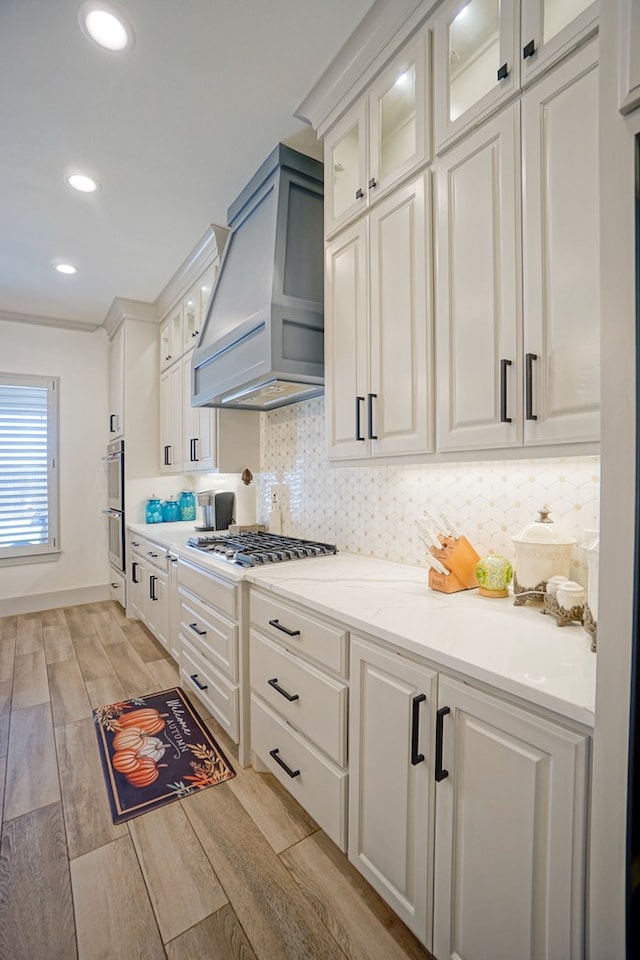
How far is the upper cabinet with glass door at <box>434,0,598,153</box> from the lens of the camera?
107 cm

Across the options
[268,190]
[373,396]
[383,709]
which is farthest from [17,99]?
[383,709]

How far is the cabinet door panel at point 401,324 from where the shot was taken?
57.1 inches

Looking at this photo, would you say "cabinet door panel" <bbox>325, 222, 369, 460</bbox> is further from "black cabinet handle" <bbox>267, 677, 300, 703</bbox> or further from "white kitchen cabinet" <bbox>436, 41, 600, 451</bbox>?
"black cabinet handle" <bbox>267, 677, 300, 703</bbox>

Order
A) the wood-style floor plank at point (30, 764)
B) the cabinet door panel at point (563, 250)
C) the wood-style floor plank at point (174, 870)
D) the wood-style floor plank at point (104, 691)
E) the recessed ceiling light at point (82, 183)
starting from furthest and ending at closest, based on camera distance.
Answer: the wood-style floor plank at point (104, 691)
the recessed ceiling light at point (82, 183)
the wood-style floor plank at point (30, 764)
the wood-style floor plank at point (174, 870)
the cabinet door panel at point (563, 250)

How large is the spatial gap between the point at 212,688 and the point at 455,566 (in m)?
1.45

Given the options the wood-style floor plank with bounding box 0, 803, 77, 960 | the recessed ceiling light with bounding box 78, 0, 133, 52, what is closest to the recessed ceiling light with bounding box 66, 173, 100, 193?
the recessed ceiling light with bounding box 78, 0, 133, 52

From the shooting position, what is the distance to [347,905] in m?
1.35

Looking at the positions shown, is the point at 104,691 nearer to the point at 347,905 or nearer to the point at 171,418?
the point at 347,905

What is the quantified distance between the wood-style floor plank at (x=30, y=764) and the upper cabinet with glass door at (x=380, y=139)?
8.89 feet

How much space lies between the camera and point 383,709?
4.06 feet

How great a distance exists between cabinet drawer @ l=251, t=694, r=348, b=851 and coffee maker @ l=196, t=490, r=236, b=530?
163 centimetres

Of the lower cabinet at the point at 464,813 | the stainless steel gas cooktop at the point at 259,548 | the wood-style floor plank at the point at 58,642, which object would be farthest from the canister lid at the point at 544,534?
the wood-style floor plank at the point at 58,642

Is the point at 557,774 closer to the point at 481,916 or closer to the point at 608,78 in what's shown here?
the point at 481,916

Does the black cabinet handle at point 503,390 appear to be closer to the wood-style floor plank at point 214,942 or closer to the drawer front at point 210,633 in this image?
the drawer front at point 210,633
